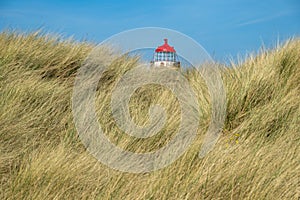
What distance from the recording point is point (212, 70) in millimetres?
4445

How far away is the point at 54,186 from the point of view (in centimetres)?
200

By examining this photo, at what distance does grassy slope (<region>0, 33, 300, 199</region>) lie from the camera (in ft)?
6.55

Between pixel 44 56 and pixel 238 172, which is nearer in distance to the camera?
pixel 238 172

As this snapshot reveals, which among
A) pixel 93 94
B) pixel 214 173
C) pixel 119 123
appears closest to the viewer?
pixel 214 173

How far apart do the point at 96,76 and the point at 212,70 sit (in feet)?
4.54

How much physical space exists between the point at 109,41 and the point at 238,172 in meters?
3.50

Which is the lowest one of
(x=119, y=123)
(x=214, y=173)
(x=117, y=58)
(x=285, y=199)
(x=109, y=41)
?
(x=285, y=199)

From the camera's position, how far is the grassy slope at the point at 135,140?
6.55 feet

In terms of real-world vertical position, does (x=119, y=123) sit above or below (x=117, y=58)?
below

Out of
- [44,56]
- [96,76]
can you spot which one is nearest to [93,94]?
[96,76]

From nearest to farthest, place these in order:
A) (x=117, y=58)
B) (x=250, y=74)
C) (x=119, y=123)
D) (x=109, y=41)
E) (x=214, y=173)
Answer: (x=214, y=173) < (x=119, y=123) < (x=250, y=74) < (x=117, y=58) < (x=109, y=41)

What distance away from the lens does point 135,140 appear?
282 cm

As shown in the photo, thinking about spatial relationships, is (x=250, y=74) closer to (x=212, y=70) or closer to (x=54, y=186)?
(x=212, y=70)

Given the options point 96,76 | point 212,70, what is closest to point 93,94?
point 96,76
